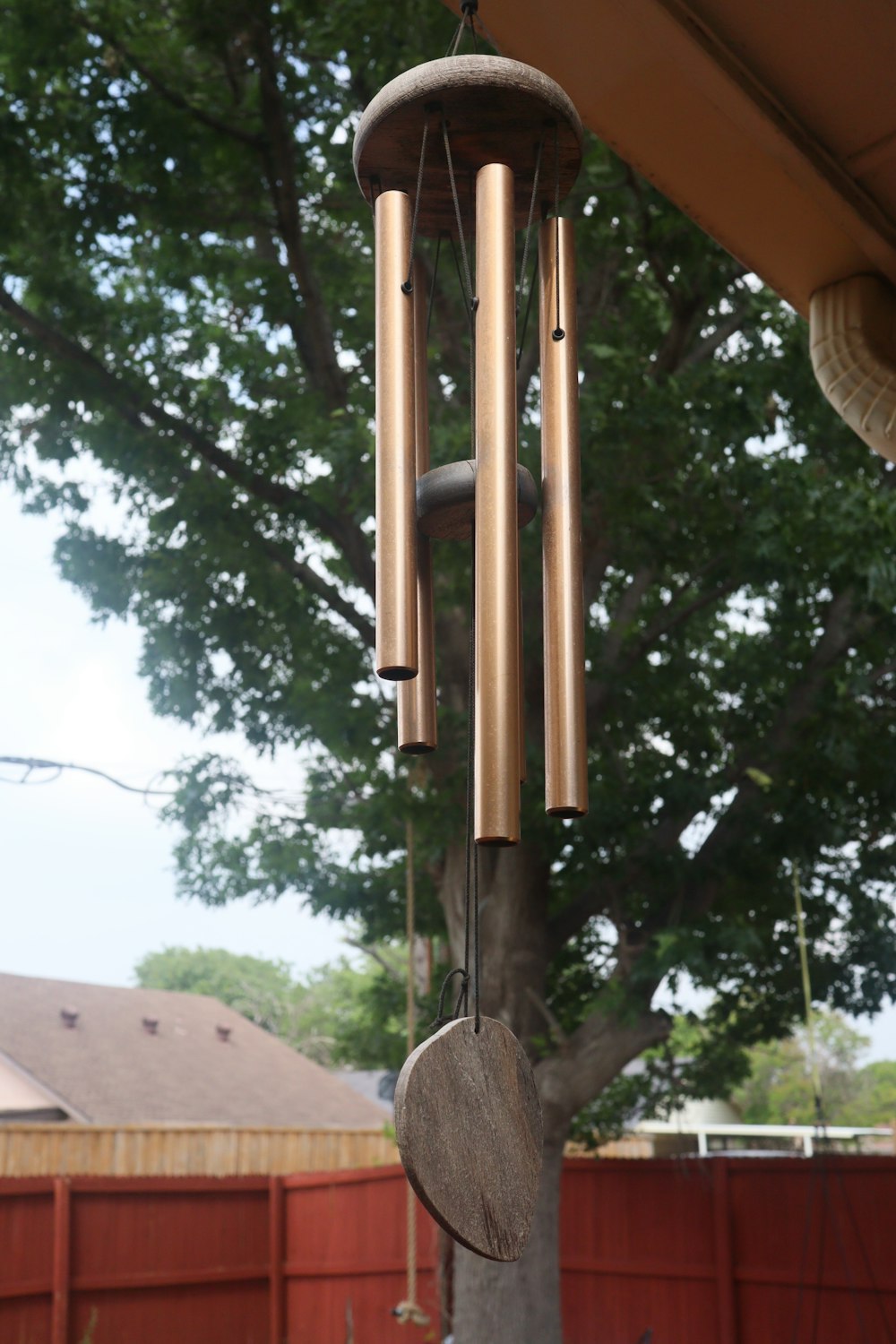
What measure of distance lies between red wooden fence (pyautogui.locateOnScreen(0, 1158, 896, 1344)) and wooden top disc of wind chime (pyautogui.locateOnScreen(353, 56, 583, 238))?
21.7 ft

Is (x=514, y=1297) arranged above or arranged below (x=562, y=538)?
below

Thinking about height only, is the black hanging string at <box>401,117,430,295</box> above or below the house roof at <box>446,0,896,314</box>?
below

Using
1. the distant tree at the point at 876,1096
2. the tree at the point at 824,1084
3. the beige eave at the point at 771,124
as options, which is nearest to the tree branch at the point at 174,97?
the beige eave at the point at 771,124

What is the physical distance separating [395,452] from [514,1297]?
5726mm

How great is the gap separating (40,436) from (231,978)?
40.3 m

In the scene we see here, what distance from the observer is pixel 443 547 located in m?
6.16

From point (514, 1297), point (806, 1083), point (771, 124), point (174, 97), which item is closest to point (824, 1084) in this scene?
point (806, 1083)

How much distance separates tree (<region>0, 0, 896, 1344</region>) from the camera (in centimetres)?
600

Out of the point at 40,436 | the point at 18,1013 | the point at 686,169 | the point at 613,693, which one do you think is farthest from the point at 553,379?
the point at 18,1013

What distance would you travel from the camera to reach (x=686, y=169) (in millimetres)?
2977

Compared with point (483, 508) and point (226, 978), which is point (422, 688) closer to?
point (483, 508)

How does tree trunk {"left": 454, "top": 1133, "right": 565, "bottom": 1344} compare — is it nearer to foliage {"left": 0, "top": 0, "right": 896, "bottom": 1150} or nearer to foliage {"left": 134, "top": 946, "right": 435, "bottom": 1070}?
foliage {"left": 0, "top": 0, "right": 896, "bottom": 1150}

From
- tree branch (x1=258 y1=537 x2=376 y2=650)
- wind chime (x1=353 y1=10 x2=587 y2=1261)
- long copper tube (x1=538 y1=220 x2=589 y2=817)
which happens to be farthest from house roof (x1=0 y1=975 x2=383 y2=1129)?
long copper tube (x1=538 y1=220 x2=589 y2=817)

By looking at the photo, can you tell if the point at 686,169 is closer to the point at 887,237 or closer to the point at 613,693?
the point at 887,237
